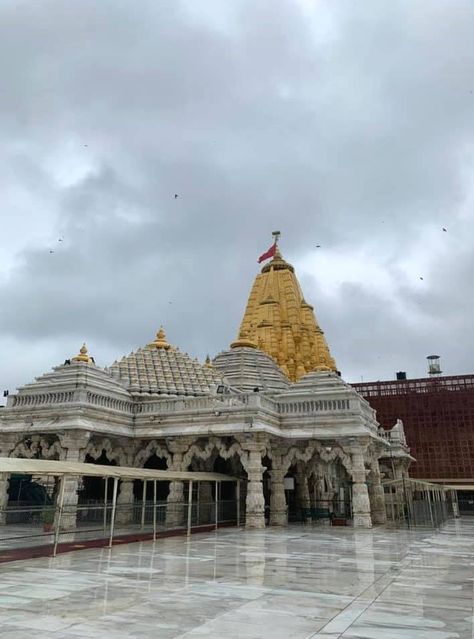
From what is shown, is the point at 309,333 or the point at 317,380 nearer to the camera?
the point at 317,380

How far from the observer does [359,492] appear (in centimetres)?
2453

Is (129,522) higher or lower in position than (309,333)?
lower

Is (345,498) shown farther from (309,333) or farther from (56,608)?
(56,608)

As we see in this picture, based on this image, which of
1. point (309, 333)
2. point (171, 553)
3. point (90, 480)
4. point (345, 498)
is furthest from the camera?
point (309, 333)

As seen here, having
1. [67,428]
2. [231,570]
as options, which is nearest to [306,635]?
[231,570]

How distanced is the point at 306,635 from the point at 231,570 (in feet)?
18.1

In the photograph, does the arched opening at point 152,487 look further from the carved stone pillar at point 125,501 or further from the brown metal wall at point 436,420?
the brown metal wall at point 436,420

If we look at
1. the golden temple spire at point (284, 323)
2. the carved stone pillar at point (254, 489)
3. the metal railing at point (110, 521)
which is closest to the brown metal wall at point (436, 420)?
the golden temple spire at point (284, 323)

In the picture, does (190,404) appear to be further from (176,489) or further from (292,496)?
(292,496)

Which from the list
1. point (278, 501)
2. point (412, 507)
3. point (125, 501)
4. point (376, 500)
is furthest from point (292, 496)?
point (125, 501)

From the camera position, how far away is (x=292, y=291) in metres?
58.5

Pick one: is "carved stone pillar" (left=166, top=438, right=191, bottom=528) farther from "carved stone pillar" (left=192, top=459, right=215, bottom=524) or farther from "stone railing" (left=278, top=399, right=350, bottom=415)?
"stone railing" (left=278, top=399, right=350, bottom=415)

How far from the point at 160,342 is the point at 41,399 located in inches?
552

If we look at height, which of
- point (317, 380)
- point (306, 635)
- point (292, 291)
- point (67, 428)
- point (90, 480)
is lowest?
point (306, 635)
